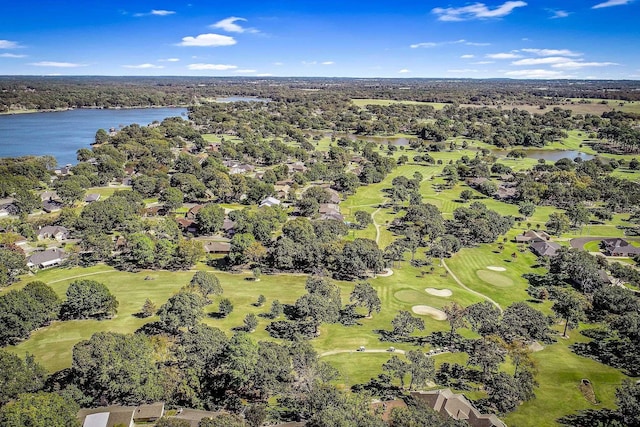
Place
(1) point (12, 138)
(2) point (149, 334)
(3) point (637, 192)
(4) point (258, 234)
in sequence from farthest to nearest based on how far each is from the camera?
(1) point (12, 138) < (3) point (637, 192) < (4) point (258, 234) < (2) point (149, 334)

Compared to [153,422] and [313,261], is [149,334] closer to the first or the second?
[153,422]

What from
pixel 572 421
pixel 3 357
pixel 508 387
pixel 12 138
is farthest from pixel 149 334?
pixel 12 138

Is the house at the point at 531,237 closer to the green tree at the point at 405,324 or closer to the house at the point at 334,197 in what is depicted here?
the house at the point at 334,197

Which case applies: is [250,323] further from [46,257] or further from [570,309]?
[46,257]

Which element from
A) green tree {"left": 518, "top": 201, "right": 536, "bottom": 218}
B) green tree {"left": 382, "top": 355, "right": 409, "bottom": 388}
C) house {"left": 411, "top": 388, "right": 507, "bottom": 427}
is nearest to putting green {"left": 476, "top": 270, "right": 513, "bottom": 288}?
green tree {"left": 518, "top": 201, "right": 536, "bottom": 218}

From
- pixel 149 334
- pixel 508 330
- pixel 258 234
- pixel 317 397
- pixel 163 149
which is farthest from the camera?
pixel 163 149

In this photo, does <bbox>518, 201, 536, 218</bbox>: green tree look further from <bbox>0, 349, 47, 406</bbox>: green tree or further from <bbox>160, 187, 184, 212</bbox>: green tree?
<bbox>0, 349, 47, 406</bbox>: green tree
